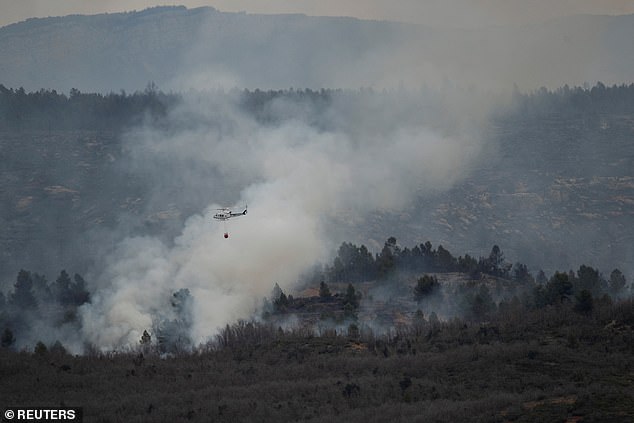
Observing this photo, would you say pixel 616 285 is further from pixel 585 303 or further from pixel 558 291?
pixel 585 303

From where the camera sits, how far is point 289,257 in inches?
7279

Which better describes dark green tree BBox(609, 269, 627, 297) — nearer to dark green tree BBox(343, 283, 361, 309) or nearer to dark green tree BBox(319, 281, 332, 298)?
dark green tree BBox(343, 283, 361, 309)

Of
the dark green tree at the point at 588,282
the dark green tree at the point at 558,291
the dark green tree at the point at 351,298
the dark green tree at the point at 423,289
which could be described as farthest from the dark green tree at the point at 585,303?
the dark green tree at the point at 351,298

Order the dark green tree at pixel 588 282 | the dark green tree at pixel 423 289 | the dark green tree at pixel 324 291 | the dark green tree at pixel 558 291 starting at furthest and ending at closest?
the dark green tree at pixel 423 289, the dark green tree at pixel 324 291, the dark green tree at pixel 588 282, the dark green tree at pixel 558 291

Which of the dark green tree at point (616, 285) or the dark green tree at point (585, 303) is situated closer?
the dark green tree at point (585, 303)

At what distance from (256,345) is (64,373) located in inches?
938

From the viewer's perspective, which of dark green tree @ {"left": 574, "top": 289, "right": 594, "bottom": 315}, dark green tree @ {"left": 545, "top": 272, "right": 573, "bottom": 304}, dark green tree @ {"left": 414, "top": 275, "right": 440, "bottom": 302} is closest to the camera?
dark green tree @ {"left": 574, "top": 289, "right": 594, "bottom": 315}

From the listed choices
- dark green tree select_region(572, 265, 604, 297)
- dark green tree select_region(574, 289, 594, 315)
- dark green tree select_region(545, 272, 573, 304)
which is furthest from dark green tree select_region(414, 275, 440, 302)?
dark green tree select_region(574, 289, 594, 315)

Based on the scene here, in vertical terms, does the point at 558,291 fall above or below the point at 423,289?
below

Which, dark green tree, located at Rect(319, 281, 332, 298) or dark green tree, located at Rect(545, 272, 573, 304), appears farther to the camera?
dark green tree, located at Rect(319, 281, 332, 298)

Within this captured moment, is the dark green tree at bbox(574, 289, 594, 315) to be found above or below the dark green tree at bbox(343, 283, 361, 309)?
below

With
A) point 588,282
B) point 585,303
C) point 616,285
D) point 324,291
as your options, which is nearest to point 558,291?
point 585,303

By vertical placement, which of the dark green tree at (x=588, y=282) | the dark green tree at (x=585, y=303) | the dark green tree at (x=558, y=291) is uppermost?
the dark green tree at (x=588, y=282)

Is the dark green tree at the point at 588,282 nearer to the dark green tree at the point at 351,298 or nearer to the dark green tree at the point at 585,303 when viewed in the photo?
the dark green tree at the point at 585,303
